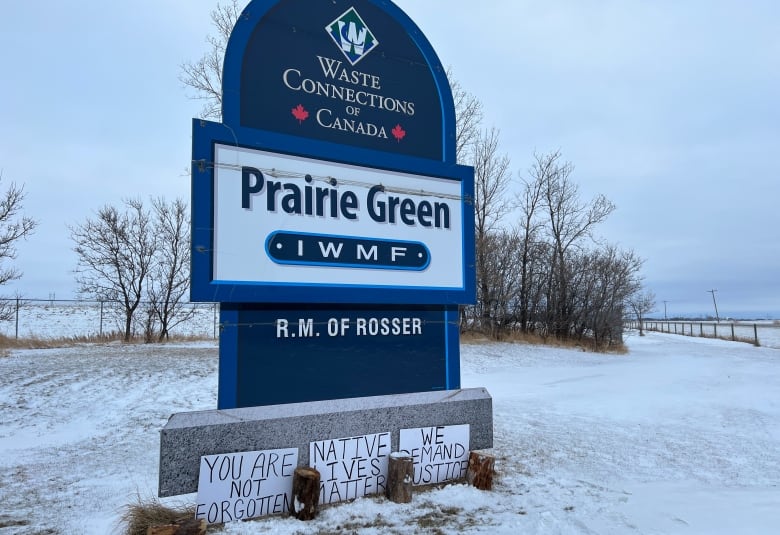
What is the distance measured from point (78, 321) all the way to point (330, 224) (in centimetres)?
3258

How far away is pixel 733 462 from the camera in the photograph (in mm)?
5027

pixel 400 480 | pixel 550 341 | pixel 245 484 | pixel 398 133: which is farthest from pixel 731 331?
pixel 245 484

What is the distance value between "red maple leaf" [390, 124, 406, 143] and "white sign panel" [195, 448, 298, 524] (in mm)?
2816

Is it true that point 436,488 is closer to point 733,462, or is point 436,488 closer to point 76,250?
point 733,462

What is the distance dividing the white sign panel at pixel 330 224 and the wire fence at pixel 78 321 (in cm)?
1204

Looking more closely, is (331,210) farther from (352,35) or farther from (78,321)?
(78,321)

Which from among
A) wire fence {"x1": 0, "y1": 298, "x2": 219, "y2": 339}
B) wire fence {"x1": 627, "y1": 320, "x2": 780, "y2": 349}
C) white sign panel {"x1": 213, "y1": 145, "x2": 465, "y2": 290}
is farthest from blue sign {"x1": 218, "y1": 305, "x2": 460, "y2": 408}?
wire fence {"x1": 627, "y1": 320, "x2": 780, "y2": 349}

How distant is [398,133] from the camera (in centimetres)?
454

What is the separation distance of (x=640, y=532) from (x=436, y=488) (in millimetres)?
1521

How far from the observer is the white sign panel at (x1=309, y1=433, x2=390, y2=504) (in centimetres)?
365

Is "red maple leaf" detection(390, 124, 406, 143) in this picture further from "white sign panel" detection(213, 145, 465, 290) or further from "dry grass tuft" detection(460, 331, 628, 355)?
"dry grass tuft" detection(460, 331, 628, 355)

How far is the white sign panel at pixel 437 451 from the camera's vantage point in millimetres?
4051

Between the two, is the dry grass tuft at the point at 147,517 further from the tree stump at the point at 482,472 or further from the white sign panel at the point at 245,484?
the tree stump at the point at 482,472

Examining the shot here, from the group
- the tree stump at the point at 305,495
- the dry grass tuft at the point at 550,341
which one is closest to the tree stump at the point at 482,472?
the tree stump at the point at 305,495
